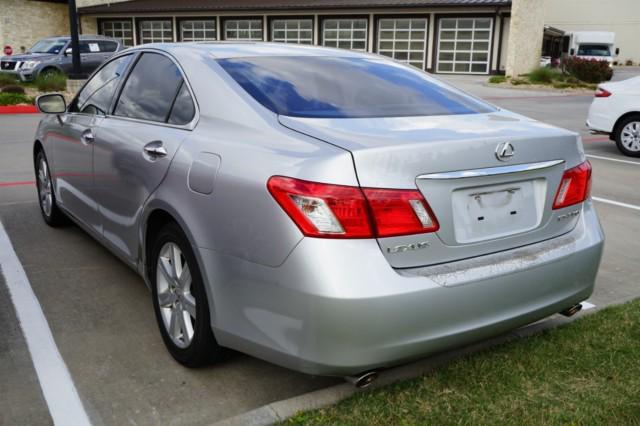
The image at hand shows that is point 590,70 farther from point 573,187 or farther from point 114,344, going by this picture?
point 114,344

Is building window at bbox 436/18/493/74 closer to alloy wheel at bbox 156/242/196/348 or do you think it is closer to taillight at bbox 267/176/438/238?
alloy wheel at bbox 156/242/196/348

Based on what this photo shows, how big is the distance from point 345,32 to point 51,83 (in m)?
23.2

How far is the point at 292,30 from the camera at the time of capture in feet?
133

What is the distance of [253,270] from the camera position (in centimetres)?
273

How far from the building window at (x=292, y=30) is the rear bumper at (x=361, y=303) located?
3852cm

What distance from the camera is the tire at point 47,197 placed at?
5.69m

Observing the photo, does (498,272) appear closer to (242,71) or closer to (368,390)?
(368,390)

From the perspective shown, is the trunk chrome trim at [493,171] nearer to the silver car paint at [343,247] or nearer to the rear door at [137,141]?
the silver car paint at [343,247]

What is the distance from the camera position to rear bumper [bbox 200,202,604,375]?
252cm

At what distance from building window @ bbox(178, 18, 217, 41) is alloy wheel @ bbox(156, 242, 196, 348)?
40.2 meters

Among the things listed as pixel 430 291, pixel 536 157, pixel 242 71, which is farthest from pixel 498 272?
pixel 242 71

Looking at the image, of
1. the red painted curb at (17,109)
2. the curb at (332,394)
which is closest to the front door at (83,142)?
the curb at (332,394)

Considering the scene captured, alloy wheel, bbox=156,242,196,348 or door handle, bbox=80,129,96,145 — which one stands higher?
door handle, bbox=80,129,96,145

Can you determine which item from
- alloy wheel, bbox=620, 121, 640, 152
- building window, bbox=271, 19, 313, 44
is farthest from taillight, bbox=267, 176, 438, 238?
building window, bbox=271, 19, 313, 44
